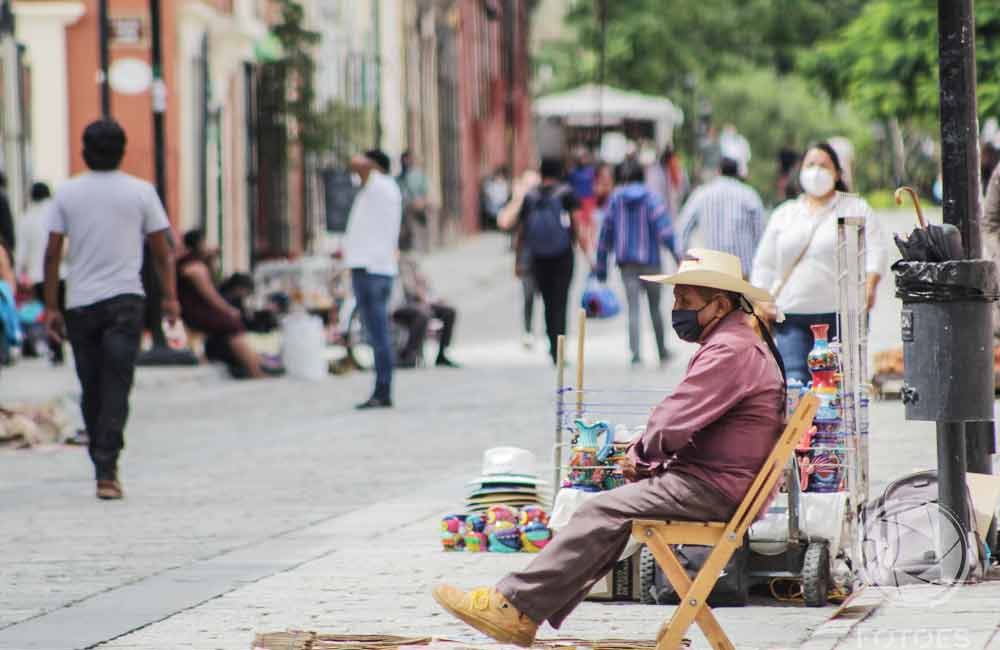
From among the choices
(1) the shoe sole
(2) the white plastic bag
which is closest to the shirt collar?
(1) the shoe sole

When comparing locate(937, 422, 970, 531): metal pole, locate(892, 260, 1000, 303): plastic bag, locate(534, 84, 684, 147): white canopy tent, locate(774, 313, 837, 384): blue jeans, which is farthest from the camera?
locate(534, 84, 684, 147): white canopy tent

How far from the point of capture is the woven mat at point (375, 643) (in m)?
7.18

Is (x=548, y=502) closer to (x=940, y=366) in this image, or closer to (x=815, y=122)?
(x=940, y=366)

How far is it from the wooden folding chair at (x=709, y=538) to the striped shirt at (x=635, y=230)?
13.0 metres

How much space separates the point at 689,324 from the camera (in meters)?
7.42

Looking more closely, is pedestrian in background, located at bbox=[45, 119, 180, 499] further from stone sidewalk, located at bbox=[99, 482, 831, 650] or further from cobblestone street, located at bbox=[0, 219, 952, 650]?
stone sidewalk, located at bbox=[99, 482, 831, 650]

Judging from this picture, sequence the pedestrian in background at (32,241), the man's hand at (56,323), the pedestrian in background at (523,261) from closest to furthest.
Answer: the man's hand at (56,323) < the pedestrian in background at (523,261) < the pedestrian in background at (32,241)

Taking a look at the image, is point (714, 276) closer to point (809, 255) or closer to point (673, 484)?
point (673, 484)

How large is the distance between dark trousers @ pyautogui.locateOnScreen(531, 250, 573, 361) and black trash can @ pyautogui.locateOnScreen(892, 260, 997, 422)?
12.5 m

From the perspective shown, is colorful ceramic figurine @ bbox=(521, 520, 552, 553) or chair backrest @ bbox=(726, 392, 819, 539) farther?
colorful ceramic figurine @ bbox=(521, 520, 552, 553)

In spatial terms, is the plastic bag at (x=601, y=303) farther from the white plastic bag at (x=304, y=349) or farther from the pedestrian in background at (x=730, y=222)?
the white plastic bag at (x=304, y=349)

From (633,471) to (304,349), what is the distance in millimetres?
14098

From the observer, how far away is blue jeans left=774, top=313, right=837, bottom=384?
38.9ft

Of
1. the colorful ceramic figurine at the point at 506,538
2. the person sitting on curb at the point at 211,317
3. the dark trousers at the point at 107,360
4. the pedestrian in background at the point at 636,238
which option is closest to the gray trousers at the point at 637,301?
the pedestrian in background at the point at 636,238
